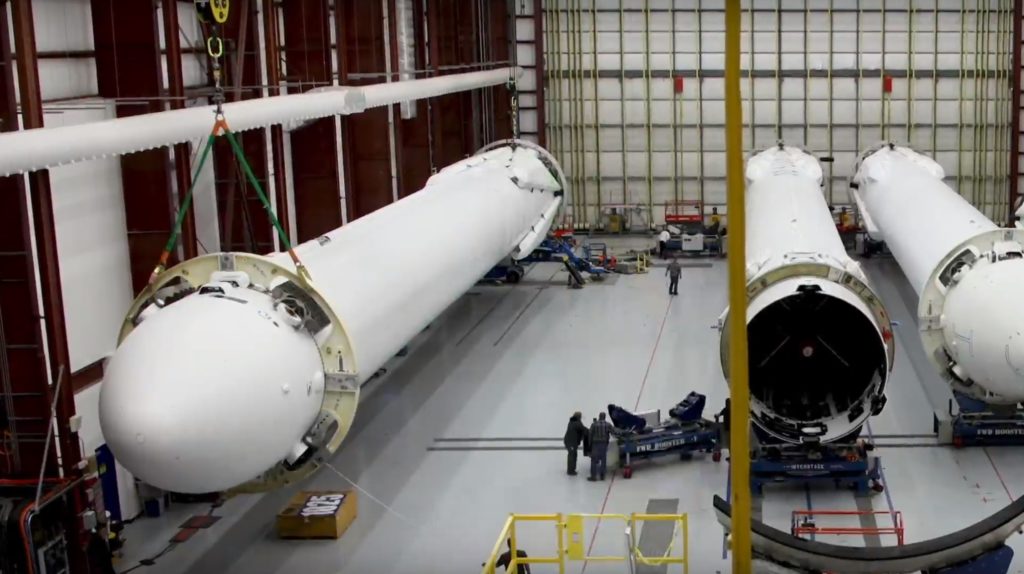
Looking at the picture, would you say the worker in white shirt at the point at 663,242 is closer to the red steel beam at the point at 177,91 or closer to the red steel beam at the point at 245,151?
the red steel beam at the point at 245,151

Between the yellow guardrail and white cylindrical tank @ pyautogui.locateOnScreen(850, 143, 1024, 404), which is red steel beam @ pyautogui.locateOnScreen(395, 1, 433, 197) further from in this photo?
the yellow guardrail

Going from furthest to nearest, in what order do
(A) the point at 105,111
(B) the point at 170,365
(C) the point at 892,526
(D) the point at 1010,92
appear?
(D) the point at 1010,92
(A) the point at 105,111
(C) the point at 892,526
(B) the point at 170,365

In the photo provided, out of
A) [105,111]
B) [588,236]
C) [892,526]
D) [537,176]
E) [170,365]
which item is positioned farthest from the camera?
[588,236]

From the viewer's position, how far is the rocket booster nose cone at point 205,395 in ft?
36.0

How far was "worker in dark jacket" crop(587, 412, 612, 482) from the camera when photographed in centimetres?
1616

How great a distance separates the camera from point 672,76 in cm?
3359

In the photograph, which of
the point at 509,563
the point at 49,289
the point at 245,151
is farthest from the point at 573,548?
the point at 245,151

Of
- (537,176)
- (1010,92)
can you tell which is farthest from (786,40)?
(537,176)

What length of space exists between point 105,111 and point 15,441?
4545mm

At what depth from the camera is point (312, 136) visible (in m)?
21.3

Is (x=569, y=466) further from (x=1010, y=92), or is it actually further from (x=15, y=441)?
(x=1010, y=92)

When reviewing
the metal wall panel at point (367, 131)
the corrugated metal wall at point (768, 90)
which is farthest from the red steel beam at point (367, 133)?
the corrugated metal wall at point (768, 90)

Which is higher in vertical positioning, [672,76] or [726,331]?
[672,76]

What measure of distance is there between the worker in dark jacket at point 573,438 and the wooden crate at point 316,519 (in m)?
2.95
